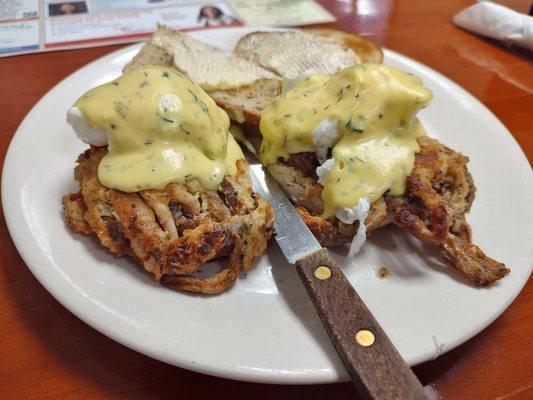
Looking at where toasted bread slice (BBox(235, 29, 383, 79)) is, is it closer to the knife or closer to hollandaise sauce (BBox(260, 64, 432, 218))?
hollandaise sauce (BBox(260, 64, 432, 218))

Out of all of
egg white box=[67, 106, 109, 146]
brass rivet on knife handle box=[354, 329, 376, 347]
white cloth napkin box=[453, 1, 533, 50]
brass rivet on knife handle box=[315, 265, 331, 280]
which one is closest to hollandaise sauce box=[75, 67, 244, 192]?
egg white box=[67, 106, 109, 146]

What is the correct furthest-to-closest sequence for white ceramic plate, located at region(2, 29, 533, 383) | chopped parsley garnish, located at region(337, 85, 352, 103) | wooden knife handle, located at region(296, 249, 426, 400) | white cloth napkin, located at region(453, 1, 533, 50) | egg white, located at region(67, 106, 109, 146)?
1. white cloth napkin, located at region(453, 1, 533, 50)
2. chopped parsley garnish, located at region(337, 85, 352, 103)
3. egg white, located at region(67, 106, 109, 146)
4. white ceramic plate, located at region(2, 29, 533, 383)
5. wooden knife handle, located at region(296, 249, 426, 400)

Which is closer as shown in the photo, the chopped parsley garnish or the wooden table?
the wooden table

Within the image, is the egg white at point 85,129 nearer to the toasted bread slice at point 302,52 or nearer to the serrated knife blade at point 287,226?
the serrated knife blade at point 287,226

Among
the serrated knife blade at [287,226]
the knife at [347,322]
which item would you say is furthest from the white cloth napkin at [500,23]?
the knife at [347,322]

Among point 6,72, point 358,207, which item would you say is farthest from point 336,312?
point 6,72
